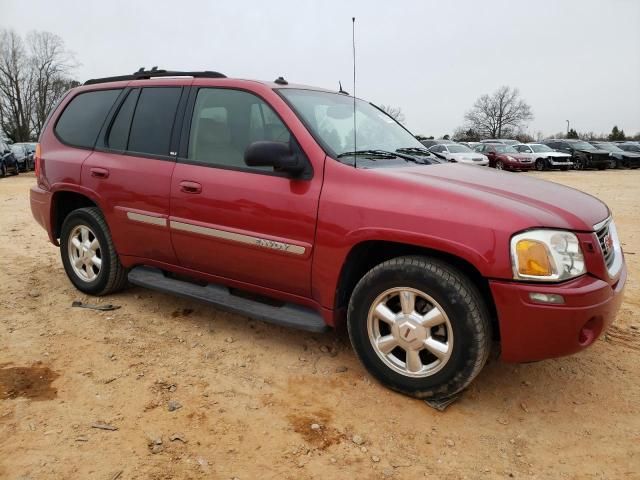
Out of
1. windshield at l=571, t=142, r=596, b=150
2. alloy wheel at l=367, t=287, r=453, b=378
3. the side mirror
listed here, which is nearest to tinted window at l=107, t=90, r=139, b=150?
the side mirror

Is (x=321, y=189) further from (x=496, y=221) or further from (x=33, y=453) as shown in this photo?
(x=33, y=453)

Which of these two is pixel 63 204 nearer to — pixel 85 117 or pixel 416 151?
pixel 85 117

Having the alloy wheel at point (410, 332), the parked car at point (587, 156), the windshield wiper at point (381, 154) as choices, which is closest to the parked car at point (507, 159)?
the parked car at point (587, 156)

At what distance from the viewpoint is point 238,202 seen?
127 inches

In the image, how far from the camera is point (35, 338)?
3623 millimetres

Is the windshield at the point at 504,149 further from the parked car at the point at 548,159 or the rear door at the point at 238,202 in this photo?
the rear door at the point at 238,202

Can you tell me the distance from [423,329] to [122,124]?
9.31ft

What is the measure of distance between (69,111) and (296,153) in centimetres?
257

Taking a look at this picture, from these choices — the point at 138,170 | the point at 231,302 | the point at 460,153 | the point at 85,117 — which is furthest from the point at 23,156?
the point at 231,302

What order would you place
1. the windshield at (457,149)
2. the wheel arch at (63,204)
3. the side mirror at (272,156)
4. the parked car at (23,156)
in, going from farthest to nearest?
the windshield at (457,149) → the parked car at (23,156) → the wheel arch at (63,204) → the side mirror at (272,156)

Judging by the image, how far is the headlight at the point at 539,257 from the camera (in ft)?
8.02

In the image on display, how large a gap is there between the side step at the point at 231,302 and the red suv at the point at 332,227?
1cm

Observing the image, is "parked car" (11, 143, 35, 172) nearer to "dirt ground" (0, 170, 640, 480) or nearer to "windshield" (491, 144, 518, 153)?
"dirt ground" (0, 170, 640, 480)

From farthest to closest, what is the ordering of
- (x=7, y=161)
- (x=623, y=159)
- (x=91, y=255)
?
(x=623, y=159)
(x=7, y=161)
(x=91, y=255)
